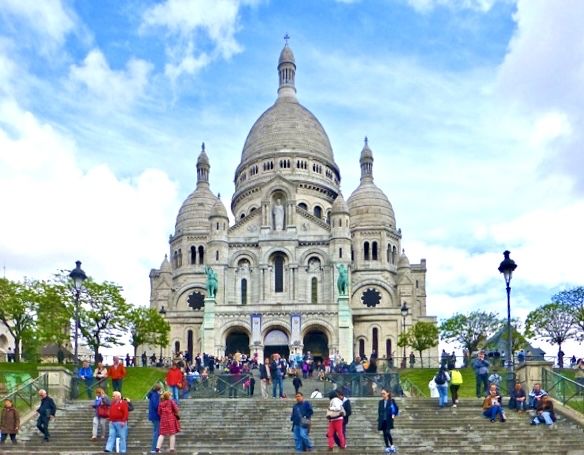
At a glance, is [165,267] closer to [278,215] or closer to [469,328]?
[278,215]

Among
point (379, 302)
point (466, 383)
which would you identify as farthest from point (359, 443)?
point (379, 302)

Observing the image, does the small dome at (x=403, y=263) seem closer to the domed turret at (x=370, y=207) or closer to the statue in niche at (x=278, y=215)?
the domed turret at (x=370, y=207)

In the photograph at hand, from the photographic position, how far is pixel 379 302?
3191 inches

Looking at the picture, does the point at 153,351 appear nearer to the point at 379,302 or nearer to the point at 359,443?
the point at 379,302

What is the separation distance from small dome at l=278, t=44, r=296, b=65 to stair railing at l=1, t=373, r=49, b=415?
269 ft

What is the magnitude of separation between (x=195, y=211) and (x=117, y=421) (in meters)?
69.0

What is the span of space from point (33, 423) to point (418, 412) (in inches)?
476

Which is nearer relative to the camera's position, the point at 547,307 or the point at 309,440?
the point at 309,440

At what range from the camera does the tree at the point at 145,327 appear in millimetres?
59456

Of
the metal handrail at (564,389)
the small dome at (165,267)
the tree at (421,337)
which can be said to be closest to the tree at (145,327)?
the tree at (421,337)

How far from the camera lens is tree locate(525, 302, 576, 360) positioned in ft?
206

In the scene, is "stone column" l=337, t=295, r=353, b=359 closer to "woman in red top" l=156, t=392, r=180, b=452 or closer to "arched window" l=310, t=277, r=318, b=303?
"arched window" l=310, t=277, r=318, b=303

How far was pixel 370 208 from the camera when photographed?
8725cm

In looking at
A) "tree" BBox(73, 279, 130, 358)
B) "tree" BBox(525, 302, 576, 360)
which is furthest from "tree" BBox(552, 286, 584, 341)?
"tree" BBox(73, 279, 130, 358)
